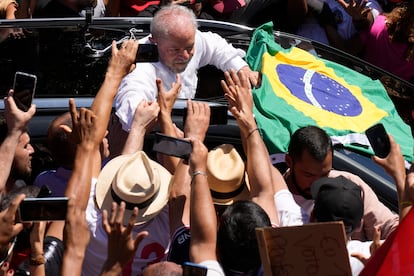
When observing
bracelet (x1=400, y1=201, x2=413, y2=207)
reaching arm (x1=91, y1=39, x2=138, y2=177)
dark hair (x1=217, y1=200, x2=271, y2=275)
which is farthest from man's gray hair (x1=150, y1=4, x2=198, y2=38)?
bracelet (x1=400, y1=201, x2=413, y2=207)

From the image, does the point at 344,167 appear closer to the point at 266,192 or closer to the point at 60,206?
the point at 266,192

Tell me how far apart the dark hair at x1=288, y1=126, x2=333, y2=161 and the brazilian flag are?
255mm

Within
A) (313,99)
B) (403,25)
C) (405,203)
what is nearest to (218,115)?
(313,99)

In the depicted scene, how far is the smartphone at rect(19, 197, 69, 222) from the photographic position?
3949 millimetres

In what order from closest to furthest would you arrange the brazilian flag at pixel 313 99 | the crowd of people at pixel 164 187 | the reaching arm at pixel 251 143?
the crowd of people at pixel 164 187, the reaching arm at pixel 251 143, the brazilian flag at pixel 313 99

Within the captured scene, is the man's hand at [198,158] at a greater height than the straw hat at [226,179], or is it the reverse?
the man's hand at [198,158]

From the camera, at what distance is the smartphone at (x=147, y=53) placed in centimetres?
544

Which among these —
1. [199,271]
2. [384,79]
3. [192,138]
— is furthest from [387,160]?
[384,79]

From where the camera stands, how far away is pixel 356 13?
7.18 meters

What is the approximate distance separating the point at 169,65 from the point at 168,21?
0.82 ft

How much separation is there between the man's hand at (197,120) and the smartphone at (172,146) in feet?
1.09

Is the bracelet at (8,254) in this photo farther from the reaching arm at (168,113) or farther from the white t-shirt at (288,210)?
the white t-shirt at (288,210)

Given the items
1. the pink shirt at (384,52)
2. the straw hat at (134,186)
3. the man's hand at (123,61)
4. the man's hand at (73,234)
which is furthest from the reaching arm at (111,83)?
the pink shirt at (384,52)

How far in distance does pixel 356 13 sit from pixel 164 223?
292 centimetres
